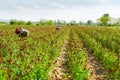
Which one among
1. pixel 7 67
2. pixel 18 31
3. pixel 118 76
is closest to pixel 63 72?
pixel 118 76

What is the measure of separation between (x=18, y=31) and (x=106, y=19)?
343 feet

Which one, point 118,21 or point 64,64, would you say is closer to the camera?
point 64,64

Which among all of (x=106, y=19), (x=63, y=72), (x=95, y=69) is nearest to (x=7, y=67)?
(x=63, y=72)

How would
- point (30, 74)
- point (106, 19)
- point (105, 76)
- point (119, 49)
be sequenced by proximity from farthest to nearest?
point (106, 19)
point (119, 49)
point (105, 76)
point (30, 74)

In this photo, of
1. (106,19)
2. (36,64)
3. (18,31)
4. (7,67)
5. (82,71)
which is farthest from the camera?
(106,19)

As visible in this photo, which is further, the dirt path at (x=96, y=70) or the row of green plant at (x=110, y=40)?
the row of green plant at (x=110, y=40)

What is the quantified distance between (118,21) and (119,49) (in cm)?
10982

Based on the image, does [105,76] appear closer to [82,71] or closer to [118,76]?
[118,76]

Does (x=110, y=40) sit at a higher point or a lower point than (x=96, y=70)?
higher

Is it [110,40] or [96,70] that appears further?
[110,40]

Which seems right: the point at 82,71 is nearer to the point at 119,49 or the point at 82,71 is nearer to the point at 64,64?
the point at 64,64

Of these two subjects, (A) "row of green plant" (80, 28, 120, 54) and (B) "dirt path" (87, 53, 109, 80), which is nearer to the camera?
(B) "dirt path" (87, 53, 109, 80)

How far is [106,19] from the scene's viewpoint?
119938 millimetres

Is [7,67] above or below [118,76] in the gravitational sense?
above
